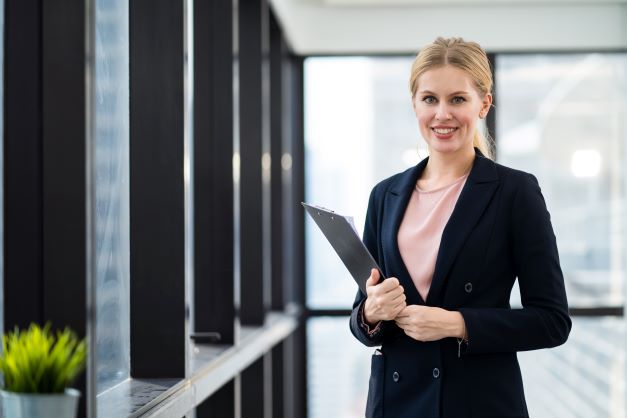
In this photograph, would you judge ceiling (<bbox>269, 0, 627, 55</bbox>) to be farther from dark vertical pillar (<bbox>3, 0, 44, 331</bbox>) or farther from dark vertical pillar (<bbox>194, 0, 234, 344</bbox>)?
dark vertical pillar (<bbox>3, 0, 44, 331</bbox>)

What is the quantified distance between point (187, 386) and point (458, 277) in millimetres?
1060

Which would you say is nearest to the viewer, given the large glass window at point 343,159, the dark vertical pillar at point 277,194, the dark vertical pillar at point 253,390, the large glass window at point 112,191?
the large glass window at point 112,191

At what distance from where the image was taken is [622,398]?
18.9 ft

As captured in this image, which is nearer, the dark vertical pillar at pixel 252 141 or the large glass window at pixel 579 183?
the dark vertical pillar at pixel 252 141

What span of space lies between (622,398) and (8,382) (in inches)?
200

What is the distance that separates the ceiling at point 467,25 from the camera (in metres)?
5.77

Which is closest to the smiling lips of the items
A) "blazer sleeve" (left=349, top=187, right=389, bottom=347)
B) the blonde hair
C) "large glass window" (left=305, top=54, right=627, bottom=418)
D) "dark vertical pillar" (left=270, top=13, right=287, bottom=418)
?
the blonde hair

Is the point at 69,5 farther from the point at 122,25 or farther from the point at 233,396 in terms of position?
the point at 233,396

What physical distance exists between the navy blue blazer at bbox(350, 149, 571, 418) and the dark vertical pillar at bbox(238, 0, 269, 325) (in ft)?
8.75

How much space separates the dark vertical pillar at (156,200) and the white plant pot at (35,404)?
129 cm

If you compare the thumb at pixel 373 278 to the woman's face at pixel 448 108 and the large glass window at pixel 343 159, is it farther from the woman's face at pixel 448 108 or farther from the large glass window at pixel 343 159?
the large glass window at pixel 343 159

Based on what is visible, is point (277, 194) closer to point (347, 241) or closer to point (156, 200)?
point (156, 200)

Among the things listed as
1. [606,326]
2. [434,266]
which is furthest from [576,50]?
[434,266]

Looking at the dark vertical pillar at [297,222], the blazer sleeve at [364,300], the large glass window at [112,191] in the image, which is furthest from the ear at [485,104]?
the dark vertical pillar at [297,222]
